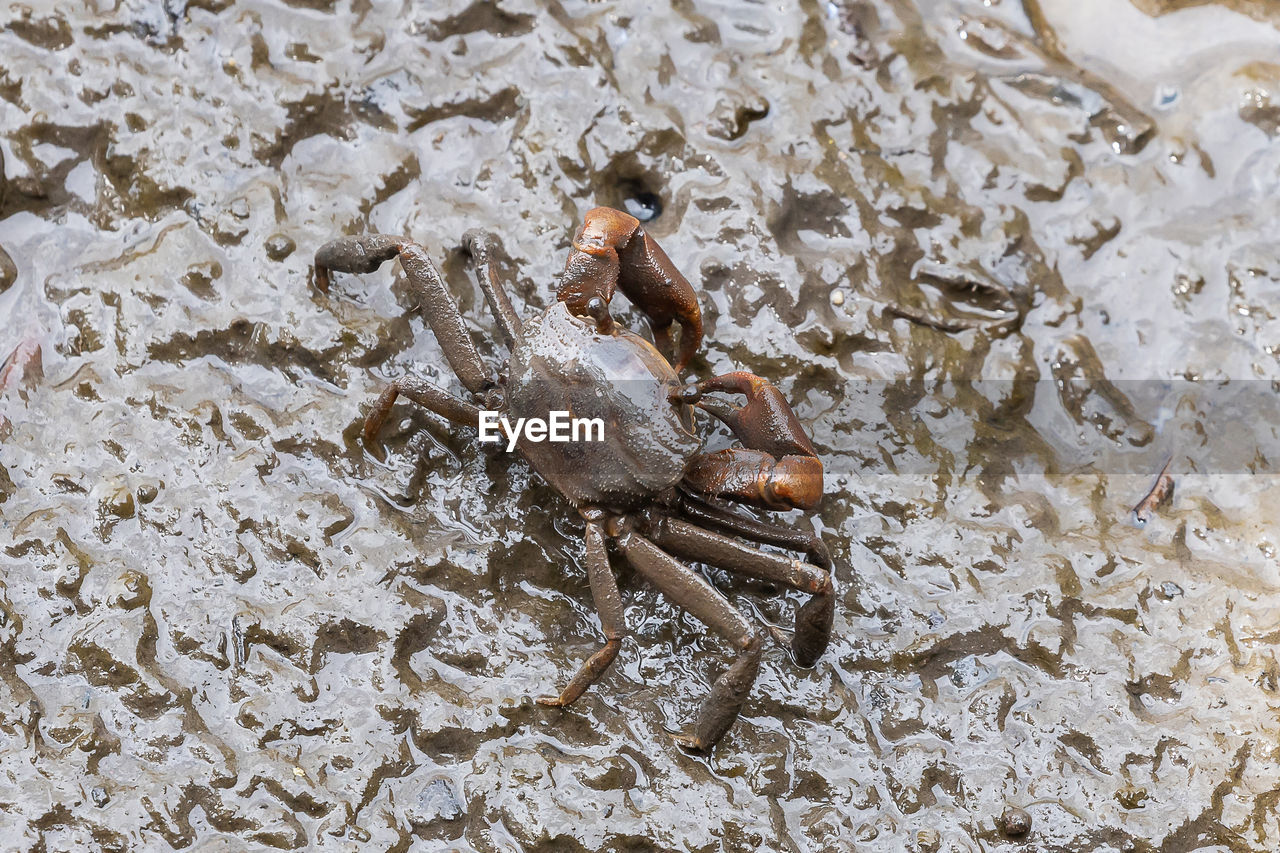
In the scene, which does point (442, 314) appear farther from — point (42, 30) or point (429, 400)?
point (42, 30)

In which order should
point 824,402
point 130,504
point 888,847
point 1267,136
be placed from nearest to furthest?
point 888,847 → point 130,504 → point 824,402 → point 1267,136

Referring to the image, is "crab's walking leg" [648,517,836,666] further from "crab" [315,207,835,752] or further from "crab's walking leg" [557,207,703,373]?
"crab's walking leg" [557,207,703,373]

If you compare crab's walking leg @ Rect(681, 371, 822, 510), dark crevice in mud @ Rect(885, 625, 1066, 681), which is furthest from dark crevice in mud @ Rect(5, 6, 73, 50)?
dark crevice in mud @ Rect(885, 625, 1066, 681)

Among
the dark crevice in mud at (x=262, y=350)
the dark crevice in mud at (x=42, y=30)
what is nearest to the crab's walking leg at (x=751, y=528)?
the dark crevice in mud at (x=262, y=350)

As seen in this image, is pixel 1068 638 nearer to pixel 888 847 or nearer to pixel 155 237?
pixel 888 847

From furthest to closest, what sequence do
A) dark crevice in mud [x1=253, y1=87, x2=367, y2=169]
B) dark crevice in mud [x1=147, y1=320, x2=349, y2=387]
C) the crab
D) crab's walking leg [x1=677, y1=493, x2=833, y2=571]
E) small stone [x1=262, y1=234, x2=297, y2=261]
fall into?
dark crevice in mud [x1=253, y1=87, x2=367, y2=169], small stone [x1=262, y1=234, x2=297, y2=261], dark crevice in mud [x1=147, y1=320, x2=349, y2=387], crab's walking leg [x1=677, y1=493, x2=833, y2=571], the crab

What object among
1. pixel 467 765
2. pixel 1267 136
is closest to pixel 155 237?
pixel 467 765
